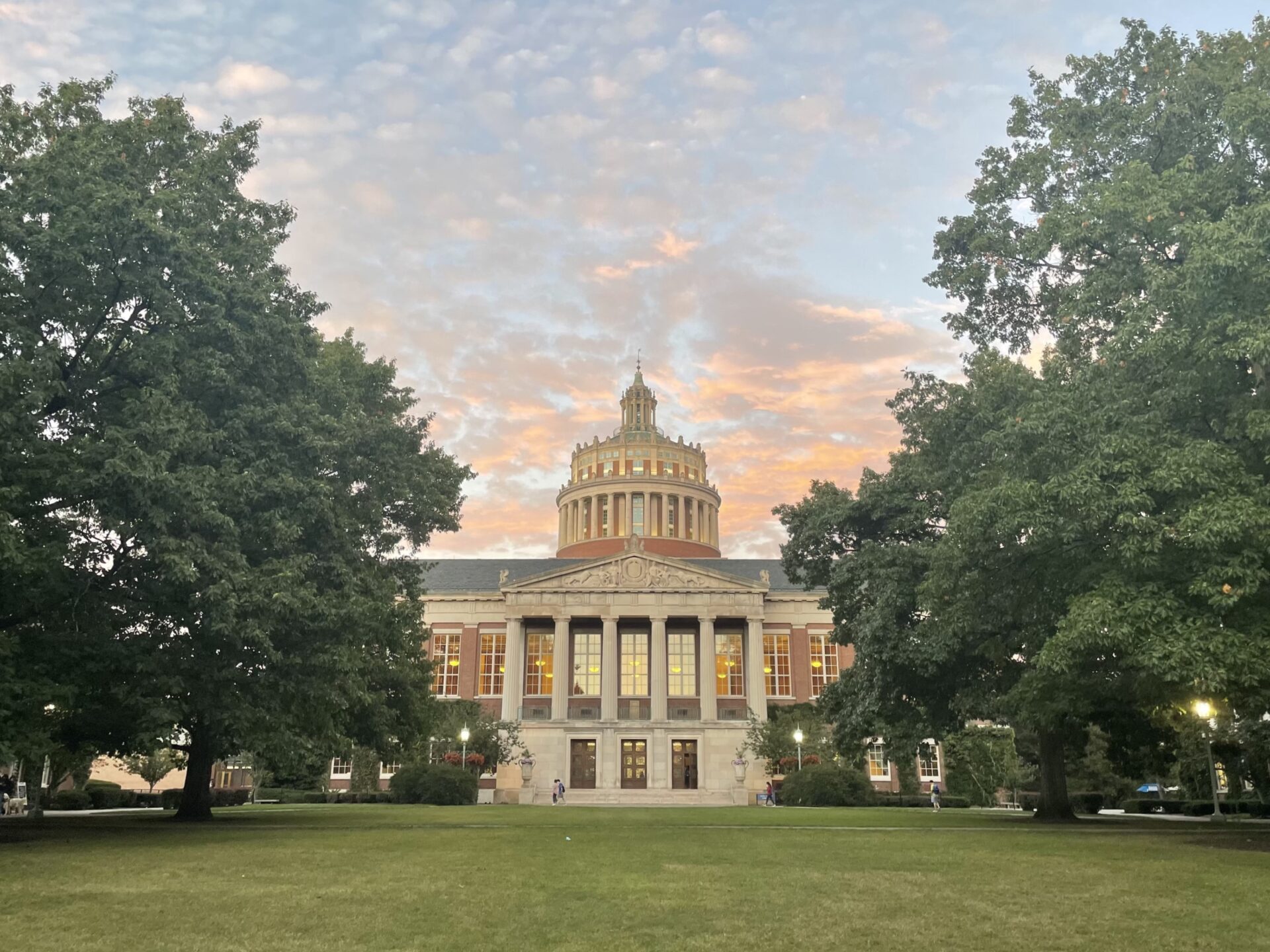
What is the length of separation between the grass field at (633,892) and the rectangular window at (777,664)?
49.1m

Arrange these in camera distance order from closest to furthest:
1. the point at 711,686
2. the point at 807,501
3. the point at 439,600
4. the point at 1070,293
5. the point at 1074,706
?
the point at 1070,293
the point at 1074,706
the point at 807,501
the point at 711,686
the point at 439,600

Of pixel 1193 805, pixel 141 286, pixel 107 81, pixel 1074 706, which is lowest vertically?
pixel 1193 805

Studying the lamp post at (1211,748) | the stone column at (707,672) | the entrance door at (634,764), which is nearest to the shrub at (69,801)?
the entrance door at (634,764)

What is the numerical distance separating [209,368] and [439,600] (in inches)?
2172

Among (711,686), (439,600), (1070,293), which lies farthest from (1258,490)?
(439,600)

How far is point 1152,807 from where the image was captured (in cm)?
4584

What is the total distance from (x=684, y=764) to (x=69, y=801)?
117 ft

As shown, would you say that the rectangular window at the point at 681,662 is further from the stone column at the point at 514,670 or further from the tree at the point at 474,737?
the tree at the point at 474,737

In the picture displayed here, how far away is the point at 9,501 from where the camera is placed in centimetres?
1697

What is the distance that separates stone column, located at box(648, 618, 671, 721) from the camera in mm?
66750

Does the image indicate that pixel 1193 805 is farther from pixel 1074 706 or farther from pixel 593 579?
pixel 593 579

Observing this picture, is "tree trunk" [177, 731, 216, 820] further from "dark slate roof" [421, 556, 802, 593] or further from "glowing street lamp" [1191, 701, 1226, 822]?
"dark slate roof" [421, 556, 802, 593]

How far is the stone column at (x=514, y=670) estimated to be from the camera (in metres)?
66.6

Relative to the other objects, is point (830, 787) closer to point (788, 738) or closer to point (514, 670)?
point (788, 738)
